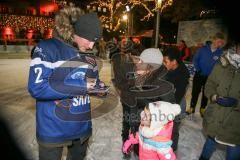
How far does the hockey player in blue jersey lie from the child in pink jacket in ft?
2.28

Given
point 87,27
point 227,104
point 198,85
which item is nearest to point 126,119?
point 227,104

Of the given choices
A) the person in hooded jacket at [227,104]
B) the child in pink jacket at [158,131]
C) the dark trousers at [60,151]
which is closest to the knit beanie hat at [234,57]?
the person in hooded jacket at [227,104]

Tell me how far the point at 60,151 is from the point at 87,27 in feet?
3.83

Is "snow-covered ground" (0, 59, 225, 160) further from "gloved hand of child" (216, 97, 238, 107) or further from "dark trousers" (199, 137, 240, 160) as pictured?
"gloved hand of child" (216, 97, 238, 107)

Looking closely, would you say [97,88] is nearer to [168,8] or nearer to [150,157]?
[150,157]

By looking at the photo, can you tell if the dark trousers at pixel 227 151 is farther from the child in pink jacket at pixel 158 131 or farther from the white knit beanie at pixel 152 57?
the white knit beanie at pixel 152 57

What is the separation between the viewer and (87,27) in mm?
2377

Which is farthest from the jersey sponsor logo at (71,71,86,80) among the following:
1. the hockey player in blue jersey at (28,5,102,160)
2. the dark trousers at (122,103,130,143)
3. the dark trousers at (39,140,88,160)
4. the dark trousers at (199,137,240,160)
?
the dark trousers at (199,137,240,160)

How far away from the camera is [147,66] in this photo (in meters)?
3.37

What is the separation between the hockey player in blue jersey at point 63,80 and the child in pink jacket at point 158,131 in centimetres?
70

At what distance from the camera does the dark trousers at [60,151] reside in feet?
8.05

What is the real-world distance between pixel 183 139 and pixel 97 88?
9.76 feet

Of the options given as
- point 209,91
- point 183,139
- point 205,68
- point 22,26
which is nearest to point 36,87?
point 209,91

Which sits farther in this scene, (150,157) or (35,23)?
(35,23)
